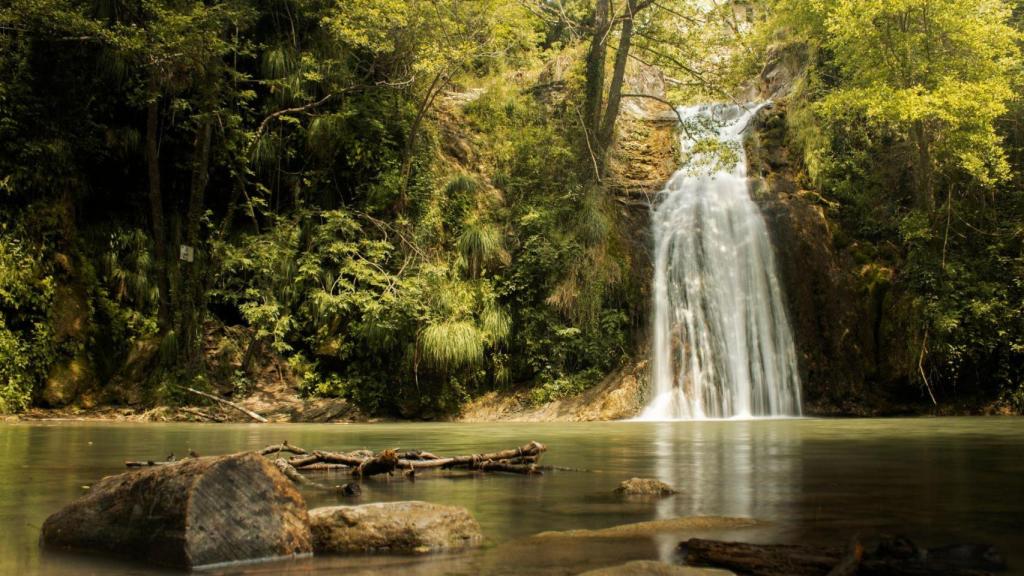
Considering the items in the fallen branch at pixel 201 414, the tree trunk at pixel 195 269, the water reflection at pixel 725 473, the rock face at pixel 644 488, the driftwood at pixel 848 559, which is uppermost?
the tree trunk at pixel 195 269

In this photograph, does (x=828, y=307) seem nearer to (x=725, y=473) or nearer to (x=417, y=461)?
(x=725, y=473)

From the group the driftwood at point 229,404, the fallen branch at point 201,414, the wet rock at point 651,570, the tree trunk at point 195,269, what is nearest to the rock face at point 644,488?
the wet rock at point 651,570

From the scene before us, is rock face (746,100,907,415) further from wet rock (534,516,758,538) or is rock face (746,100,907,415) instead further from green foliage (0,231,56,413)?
green foliage (0,231,56,413)

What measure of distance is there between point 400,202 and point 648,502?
44.0 ft

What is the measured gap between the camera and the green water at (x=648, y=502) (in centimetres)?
239

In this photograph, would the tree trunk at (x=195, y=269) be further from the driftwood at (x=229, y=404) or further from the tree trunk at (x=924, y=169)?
the tree trunk at (x=924, y=169)

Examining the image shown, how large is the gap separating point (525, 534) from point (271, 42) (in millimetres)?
15832

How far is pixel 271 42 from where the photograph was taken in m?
16.4

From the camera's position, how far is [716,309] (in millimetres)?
14789

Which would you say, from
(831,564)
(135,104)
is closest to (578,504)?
(831,564)

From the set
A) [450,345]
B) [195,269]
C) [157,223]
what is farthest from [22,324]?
[450,345]

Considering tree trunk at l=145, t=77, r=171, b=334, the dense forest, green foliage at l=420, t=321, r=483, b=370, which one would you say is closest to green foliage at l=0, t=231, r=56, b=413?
the dense forest

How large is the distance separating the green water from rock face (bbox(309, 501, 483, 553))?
0.13m

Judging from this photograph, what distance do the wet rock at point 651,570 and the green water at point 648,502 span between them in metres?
0.19
